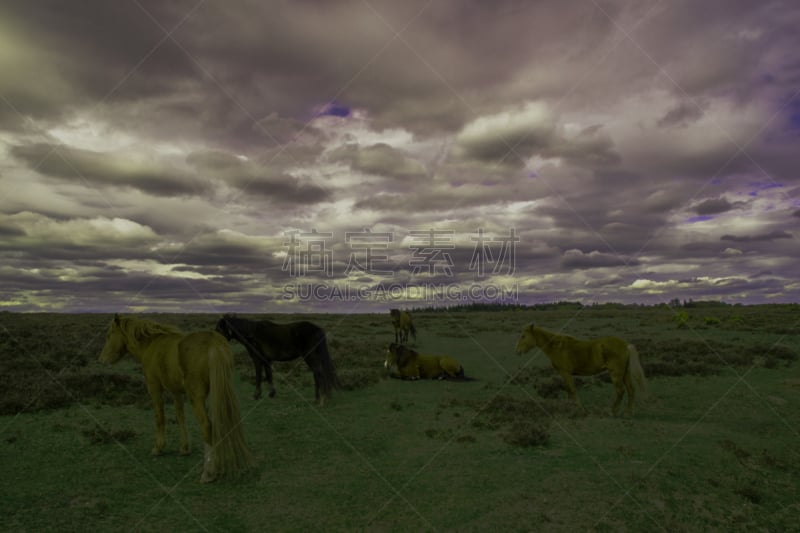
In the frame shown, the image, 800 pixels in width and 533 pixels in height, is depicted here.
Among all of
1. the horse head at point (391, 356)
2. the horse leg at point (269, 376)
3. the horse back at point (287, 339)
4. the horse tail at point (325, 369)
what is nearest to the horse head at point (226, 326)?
the horse back at point (287, 339)

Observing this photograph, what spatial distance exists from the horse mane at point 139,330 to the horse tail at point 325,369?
4.73 m

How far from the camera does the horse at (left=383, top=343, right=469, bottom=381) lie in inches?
593

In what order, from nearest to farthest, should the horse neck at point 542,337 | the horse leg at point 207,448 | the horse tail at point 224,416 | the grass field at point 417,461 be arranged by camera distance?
Answer: the grass field at point 417,461
the horse tail at point 224,416
the horse leg at point 207,448
the horse neck at point 542,337

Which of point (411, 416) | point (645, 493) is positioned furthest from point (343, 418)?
point (645, 493)

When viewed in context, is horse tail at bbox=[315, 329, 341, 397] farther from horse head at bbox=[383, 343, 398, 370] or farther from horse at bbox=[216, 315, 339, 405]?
horse head at bbox=[383, 343, 398, 370]

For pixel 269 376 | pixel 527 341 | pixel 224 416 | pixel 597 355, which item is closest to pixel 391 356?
pixel 269 376

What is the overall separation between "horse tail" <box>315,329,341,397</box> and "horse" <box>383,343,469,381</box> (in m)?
3.92

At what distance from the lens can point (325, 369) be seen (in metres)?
11.6

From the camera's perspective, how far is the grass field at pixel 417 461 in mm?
5309

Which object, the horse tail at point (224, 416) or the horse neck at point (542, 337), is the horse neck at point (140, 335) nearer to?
the horse tail at point (224, 416)

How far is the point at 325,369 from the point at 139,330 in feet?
16.9

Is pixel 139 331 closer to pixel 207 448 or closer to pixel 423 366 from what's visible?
pixel 207 448

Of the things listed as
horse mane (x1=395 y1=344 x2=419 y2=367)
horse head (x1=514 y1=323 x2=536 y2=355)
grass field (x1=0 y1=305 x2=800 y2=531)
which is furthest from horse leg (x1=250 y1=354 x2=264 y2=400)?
horse head (x1=514 y1=323 x2=536 y2=355)

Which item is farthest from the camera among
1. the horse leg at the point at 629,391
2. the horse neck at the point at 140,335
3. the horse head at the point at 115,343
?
the horse leg at the point at 629,391
